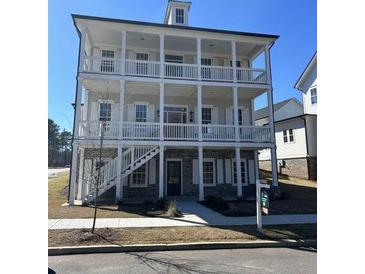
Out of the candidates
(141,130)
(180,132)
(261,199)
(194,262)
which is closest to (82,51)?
(141,130)

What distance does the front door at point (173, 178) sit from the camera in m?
17.5

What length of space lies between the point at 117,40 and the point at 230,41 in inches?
277

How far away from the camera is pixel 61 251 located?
21.2 ft

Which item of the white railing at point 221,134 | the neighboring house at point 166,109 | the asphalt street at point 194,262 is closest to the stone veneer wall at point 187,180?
the neighboring house at point 166,109

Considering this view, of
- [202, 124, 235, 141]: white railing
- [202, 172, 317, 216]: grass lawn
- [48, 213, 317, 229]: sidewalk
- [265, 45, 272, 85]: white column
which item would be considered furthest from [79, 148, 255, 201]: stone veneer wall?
[48, 213, 317, 229]: sidewalk

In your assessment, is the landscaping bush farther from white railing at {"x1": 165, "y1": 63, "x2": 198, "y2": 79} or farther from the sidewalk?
white railing at {"x1": 165, "y1": 63, "x2": 198, "y2": 79}

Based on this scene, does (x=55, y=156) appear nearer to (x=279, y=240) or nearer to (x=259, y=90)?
(x=259, y=90)

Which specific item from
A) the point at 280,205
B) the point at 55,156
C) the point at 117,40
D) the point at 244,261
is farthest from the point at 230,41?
the point at 55,156

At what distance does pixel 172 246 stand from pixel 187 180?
10828 mm

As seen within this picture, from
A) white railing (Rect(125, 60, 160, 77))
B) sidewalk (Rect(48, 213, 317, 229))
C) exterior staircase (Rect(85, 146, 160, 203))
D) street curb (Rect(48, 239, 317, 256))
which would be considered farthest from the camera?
white railing (Rect(125, 60, 160, 77))

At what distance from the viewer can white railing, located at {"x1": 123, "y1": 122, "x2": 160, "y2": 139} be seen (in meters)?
15.3

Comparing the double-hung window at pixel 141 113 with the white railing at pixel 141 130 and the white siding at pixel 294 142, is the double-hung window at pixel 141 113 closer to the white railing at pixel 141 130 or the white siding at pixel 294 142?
the white railing at pixel 141 130

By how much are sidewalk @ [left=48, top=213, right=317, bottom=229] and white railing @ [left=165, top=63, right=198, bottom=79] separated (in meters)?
9.08
